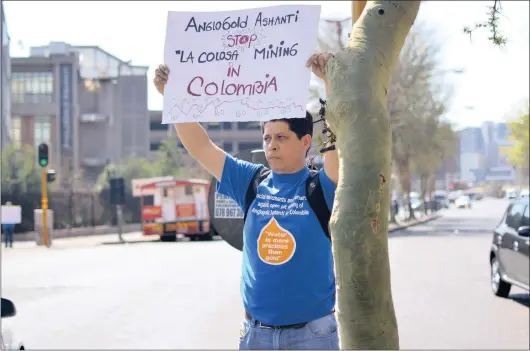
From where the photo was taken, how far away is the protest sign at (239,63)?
3.13 meters

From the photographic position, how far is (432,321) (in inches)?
418

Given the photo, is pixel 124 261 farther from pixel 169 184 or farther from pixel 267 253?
pixel 267 253

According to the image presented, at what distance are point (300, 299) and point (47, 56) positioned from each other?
5730 centimetres

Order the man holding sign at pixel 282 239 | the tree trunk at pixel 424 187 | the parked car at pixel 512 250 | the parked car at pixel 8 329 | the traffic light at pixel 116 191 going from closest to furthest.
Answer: the man holding sign at pixel 282 239 → the parked car at pixel 8 329 → the parked car at pixel 512 250 → the traffic light at pixel 116 191 → the tree trunk at pixel 424 187

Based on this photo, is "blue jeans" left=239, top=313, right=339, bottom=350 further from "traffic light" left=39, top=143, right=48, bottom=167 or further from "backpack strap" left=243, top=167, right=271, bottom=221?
"traffic light" left=39, top=143, right=48, bottom=167

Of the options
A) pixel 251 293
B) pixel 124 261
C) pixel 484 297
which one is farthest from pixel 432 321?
pixel 124 261

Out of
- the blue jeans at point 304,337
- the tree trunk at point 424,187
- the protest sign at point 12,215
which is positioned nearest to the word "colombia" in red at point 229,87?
the blue jeans at point 304,337

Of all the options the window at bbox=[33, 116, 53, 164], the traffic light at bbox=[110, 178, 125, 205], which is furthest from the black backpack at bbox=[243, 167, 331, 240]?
the window at bbox=[33, 116, 53, 164]

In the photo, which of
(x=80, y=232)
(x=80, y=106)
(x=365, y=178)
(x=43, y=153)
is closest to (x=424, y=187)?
(x=80, y=106)

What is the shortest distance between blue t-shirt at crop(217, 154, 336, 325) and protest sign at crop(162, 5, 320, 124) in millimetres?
377

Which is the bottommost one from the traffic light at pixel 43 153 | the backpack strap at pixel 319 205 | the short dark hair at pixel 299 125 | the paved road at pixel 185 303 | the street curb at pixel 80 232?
the street curb at pixel 80 232

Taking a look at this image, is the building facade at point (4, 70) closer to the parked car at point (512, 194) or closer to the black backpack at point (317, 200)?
the black backpack at point (317, 200)

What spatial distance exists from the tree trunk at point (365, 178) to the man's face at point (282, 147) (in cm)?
83

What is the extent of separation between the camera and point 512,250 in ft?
40.3
